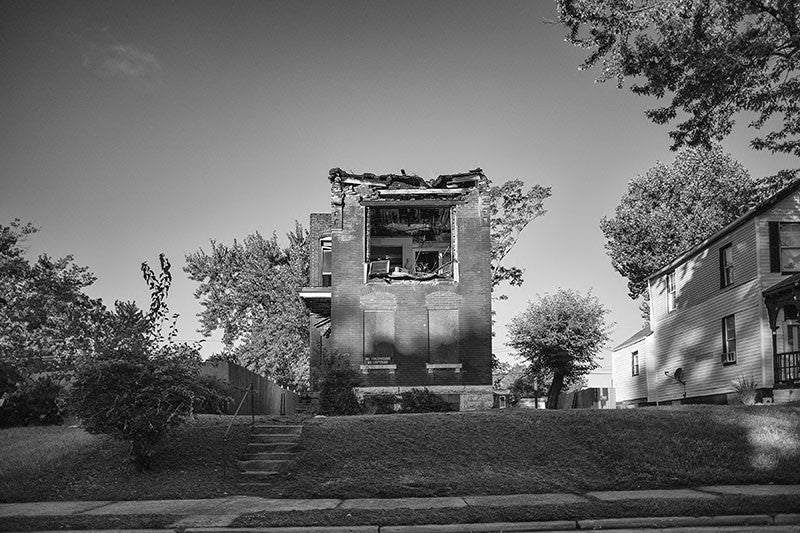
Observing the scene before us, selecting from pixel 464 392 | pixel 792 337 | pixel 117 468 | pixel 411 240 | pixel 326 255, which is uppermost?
pixel 411 240

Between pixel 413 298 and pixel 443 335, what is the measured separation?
1.82 metres

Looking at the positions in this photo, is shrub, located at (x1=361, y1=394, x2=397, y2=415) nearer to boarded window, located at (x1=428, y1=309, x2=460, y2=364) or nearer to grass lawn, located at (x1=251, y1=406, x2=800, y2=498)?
boarded window, located at (x1=428, y1=309, x2=460, y2=364)

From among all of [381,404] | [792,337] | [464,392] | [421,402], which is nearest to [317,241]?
[381,404]

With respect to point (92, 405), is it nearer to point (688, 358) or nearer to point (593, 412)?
point (593, 412)

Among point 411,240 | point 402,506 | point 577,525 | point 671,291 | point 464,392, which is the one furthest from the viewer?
point 411,240

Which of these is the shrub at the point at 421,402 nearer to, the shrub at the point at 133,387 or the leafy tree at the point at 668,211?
the shrub at the point at 133,387

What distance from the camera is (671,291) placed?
3328 centimetres

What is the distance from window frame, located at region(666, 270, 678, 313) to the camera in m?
32.8

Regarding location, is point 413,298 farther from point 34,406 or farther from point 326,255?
point 34,406

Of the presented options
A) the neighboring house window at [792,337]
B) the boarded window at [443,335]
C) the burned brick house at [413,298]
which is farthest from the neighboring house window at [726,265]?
the boarded window at [443,335]

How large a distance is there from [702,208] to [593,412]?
3582 centimetres

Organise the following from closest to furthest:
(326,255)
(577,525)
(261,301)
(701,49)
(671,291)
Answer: (577,525) < (701,49) < (671,291) < (326,255) < (261,301)

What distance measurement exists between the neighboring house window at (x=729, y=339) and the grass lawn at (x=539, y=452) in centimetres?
965

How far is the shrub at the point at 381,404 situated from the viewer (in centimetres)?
2767
